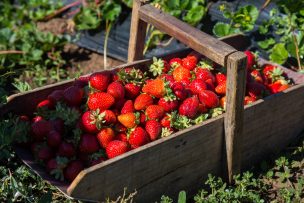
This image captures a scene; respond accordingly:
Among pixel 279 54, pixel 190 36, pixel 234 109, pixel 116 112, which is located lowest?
pixel 279 54

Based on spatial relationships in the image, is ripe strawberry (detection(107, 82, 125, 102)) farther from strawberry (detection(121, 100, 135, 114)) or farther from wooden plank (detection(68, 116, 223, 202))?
wooden plank (detection(68, 116, 223, 202))

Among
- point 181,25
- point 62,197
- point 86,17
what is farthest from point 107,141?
point 86,17

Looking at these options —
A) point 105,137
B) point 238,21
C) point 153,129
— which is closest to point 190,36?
point 153,129

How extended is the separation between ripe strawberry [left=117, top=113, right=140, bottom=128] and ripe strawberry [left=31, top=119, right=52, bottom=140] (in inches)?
12.0

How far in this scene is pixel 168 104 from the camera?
2512 millimetres

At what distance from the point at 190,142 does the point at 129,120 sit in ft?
0.89

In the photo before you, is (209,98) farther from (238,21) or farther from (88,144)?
(238,21)

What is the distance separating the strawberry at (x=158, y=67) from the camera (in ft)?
9.23

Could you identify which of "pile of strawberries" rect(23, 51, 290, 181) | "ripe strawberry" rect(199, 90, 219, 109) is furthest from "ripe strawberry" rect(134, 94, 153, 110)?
"ripe strawberry" rect(199, 90, 219, 109)

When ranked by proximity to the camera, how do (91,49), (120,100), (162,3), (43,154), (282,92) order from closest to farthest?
(43,154)
(120,100)
(282,92)
(162,3)
(91,49)

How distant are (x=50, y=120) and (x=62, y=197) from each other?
14.5 inches

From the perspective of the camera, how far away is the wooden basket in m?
2.27

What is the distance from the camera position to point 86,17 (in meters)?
3.95

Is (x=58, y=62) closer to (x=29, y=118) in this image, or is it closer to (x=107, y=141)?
(x=29, y=118)
